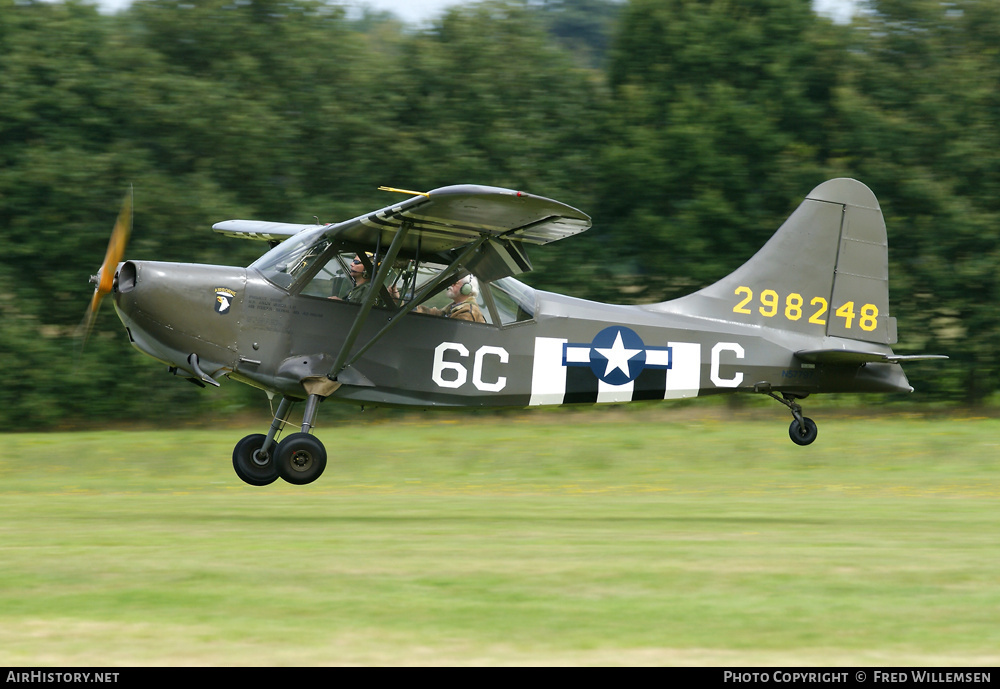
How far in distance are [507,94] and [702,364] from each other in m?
10.1

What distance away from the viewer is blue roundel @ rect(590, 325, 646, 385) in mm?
11852

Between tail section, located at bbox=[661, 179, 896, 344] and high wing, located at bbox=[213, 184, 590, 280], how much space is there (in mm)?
2276

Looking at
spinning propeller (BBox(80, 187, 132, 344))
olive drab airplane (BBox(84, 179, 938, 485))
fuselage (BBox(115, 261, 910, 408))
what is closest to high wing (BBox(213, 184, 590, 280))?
olive drab airplane (BBox(84, 179, 938, 485))

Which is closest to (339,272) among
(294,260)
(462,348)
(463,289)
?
(294,260)

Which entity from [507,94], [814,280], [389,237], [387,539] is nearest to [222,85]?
[507,94]

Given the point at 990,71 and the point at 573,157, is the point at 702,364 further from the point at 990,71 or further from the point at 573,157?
the point at 990,71

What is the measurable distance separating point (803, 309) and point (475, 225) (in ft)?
14.2

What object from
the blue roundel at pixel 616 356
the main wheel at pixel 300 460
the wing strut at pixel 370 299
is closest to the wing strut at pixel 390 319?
the wing strut at pixel 370 299

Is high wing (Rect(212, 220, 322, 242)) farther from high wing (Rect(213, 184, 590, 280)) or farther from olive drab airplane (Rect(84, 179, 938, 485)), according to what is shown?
high wing (Rect(213, 184, 590, 280))

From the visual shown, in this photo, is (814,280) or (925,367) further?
(925,367)

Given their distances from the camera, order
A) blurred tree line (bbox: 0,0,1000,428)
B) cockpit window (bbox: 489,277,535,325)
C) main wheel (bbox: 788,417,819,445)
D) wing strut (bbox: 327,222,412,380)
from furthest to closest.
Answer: blurred tree line (bbox: 0,0,1000,428) < main wheel (bbox: 788,417,819,445) < cockpit window (bbox: 489,277,535,325) < wing strut (bbox: 327,222,412,380)

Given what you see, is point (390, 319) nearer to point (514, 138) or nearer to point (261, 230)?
point (261, 230)

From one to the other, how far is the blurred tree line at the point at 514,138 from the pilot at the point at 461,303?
836cm

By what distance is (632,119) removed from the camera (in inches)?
817
